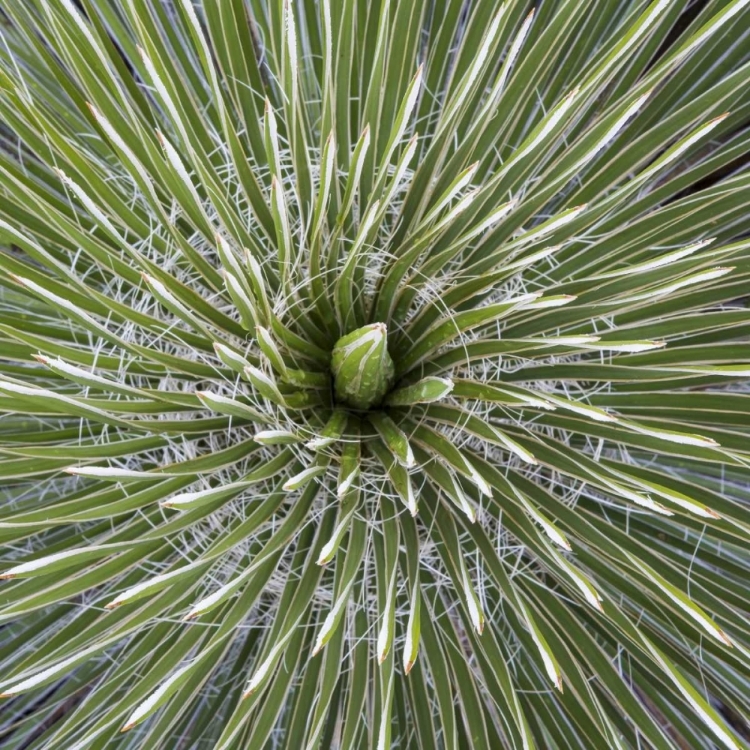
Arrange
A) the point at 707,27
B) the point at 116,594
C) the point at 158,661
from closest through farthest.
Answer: the point at 707,27
the point at 158,661
the point at 116,594

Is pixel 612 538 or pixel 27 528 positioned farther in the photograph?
pixel 612 538

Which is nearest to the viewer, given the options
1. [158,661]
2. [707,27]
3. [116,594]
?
[707,27]

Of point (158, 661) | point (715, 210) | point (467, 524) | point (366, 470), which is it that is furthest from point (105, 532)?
point (715, 210)

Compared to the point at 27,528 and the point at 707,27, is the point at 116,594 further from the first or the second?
the point at 707,27

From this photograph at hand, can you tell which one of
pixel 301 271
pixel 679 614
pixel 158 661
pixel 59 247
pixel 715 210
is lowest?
pixel 679 614
